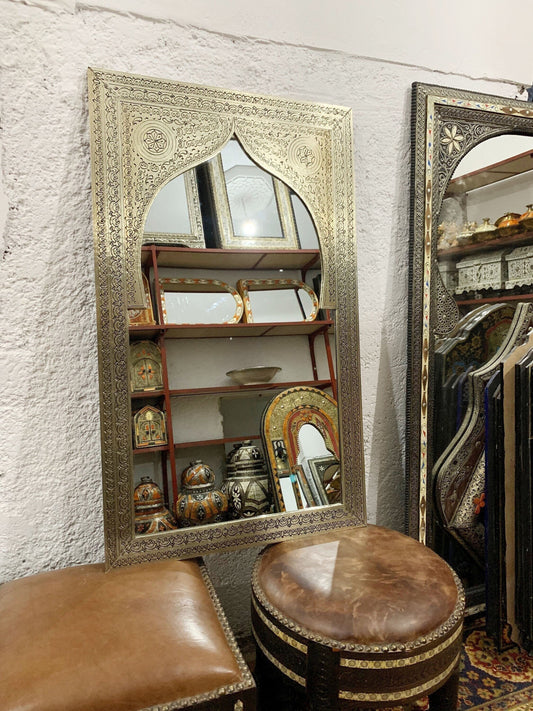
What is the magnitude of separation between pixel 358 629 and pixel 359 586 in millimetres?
137

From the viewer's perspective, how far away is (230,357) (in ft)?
5.04

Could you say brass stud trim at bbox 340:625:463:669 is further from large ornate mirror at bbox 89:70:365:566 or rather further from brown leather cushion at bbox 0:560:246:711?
large ornate mirror at bbox 89:70:365:566

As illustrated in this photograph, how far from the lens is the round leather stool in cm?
108

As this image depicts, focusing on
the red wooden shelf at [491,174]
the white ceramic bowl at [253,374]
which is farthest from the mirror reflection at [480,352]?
the white ceramic bowl at [253,374]

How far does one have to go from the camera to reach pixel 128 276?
4.56ft

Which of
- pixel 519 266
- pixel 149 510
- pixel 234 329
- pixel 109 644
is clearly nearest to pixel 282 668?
pixel 109 644

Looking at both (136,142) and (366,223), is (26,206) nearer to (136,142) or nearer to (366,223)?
(136,142)

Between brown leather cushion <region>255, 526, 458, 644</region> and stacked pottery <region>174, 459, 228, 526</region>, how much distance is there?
8.3 inches

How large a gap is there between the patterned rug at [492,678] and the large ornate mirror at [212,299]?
26.0 inches

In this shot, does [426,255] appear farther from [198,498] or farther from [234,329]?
[198,498]

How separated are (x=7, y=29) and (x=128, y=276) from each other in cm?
79

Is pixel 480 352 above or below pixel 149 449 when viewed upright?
above

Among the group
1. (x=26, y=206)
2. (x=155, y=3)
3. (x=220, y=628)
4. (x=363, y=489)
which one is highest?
(x=155, y=3)

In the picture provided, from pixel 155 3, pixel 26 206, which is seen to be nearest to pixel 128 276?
pixel 26 206
